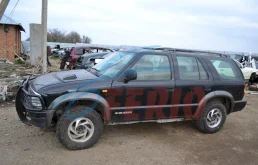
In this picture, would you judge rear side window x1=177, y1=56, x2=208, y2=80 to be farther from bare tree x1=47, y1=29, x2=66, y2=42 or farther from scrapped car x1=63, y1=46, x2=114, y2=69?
bare tree x1=47, y1=29, x2=66, y2=42

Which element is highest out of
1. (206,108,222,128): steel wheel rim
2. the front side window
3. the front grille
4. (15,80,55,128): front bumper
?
the front side window

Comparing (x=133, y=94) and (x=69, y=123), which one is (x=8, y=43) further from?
(x=133, y=94)

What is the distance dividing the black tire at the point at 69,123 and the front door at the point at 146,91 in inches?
12.1

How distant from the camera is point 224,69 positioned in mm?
5070

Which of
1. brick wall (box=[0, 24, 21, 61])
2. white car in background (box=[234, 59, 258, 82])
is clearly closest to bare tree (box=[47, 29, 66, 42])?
brick wall (box=[0, 24, 21, 61])

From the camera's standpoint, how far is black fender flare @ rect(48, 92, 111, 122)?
363 cm

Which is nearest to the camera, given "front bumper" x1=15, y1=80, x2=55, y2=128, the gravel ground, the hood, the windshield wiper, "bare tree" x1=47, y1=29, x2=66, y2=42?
"front bumper" x1=15, y1=80, x2=55, y2=128

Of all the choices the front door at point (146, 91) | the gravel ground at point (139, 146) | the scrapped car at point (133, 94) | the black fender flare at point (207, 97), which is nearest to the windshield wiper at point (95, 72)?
the scrapped car at point (133, 94)

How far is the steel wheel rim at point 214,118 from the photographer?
4984 millimetres

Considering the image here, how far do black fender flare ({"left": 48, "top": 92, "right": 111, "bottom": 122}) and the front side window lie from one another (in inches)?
31.1

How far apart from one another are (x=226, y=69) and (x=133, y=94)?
2.32 m

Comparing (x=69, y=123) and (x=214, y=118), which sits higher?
(x=69, y=123)

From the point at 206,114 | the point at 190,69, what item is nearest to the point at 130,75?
the point at 190,69

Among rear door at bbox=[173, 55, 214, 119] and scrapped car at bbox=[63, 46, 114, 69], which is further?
scrapped car at bbox=[63, 46, 114, 69]
